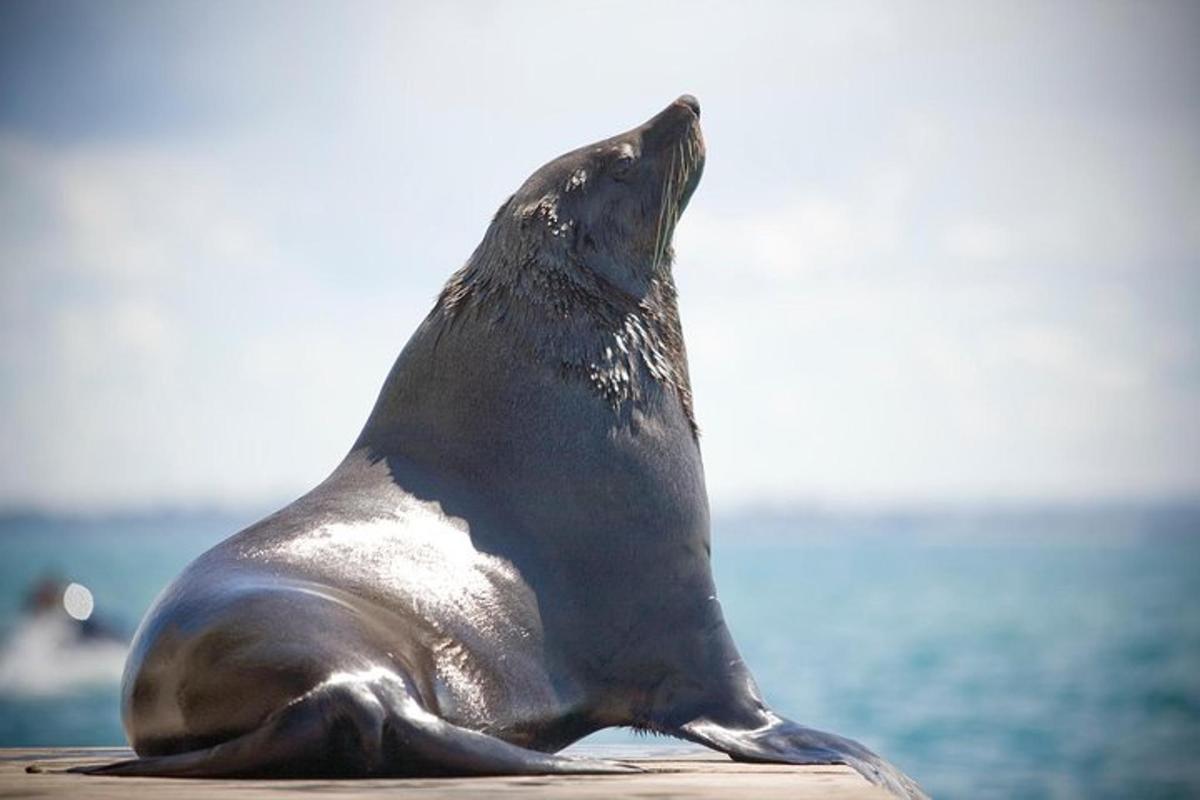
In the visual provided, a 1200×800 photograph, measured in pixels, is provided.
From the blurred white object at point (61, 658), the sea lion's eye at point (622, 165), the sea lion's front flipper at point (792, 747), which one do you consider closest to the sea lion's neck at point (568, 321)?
the sea lion's eye at point (622, 165)

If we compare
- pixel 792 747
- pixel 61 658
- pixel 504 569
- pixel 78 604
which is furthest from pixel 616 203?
pixel 61 658

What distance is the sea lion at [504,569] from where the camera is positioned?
21.6ft

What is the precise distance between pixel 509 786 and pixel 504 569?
1709 millimetres

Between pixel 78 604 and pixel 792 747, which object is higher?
pixel 78 604

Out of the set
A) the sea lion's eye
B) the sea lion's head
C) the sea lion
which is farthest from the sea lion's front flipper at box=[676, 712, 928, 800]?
the sea lion's eye

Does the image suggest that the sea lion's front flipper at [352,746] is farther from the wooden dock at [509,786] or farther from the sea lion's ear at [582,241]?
the sea lion's ear at [582,241]

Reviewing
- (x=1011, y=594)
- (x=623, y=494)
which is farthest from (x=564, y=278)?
(x=1011, y=594)

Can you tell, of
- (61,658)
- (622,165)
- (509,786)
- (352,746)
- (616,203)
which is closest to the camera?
(509,786)

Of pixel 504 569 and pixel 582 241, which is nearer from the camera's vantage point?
pixel 504 569

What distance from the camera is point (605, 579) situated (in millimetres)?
8031

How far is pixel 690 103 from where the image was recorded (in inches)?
390

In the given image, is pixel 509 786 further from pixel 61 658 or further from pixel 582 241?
pixel 61 658

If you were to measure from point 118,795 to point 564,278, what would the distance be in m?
3.41

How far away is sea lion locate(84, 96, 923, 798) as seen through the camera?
6.59m
